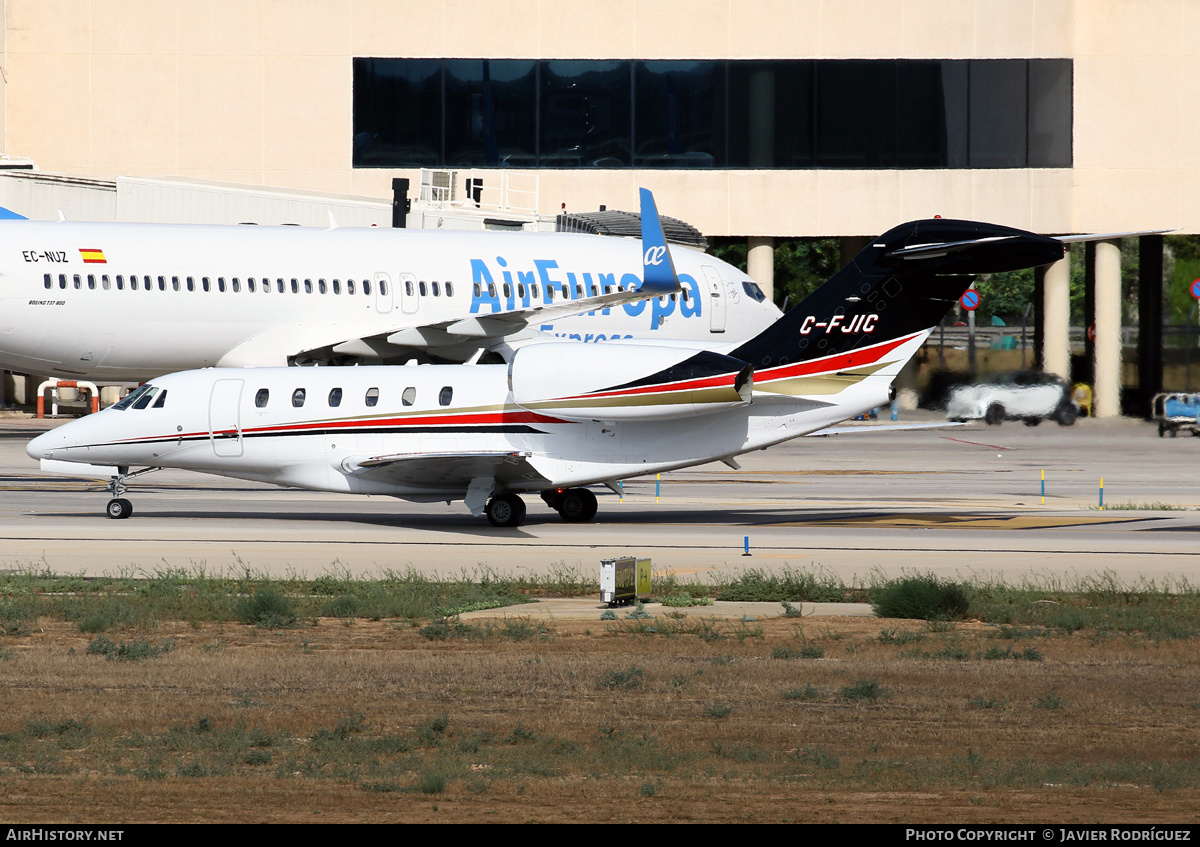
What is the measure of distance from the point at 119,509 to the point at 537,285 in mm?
13582

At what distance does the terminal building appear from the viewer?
177 feet

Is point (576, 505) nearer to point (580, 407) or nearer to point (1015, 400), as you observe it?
point (580, 407)

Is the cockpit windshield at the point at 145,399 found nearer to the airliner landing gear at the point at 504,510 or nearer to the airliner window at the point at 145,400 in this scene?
the airliner window at the point at 145,400

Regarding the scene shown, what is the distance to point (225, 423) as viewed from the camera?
25188mm

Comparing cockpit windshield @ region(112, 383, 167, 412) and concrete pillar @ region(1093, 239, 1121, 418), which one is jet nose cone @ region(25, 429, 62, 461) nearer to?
cockpit windshield @ region(112, 383, 167, 412)

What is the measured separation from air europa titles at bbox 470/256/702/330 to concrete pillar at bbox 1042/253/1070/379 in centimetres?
2391

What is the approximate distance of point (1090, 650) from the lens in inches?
594

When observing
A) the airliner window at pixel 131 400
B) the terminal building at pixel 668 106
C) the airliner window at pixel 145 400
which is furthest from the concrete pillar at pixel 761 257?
the airliner window at pixel 145 400

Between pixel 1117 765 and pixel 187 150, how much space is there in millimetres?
48855

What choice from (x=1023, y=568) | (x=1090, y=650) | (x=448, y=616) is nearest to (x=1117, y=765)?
(x=1090, y=650)

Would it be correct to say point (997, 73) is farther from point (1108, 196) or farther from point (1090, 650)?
point (1090, 650)

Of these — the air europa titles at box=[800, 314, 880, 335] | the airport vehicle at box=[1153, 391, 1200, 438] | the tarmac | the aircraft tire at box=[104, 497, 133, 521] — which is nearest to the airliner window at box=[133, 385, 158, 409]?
the aircraft tire at box=[104, 497, 133, 521]

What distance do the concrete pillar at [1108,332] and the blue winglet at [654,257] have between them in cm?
2833

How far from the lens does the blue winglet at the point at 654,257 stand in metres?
31.8
